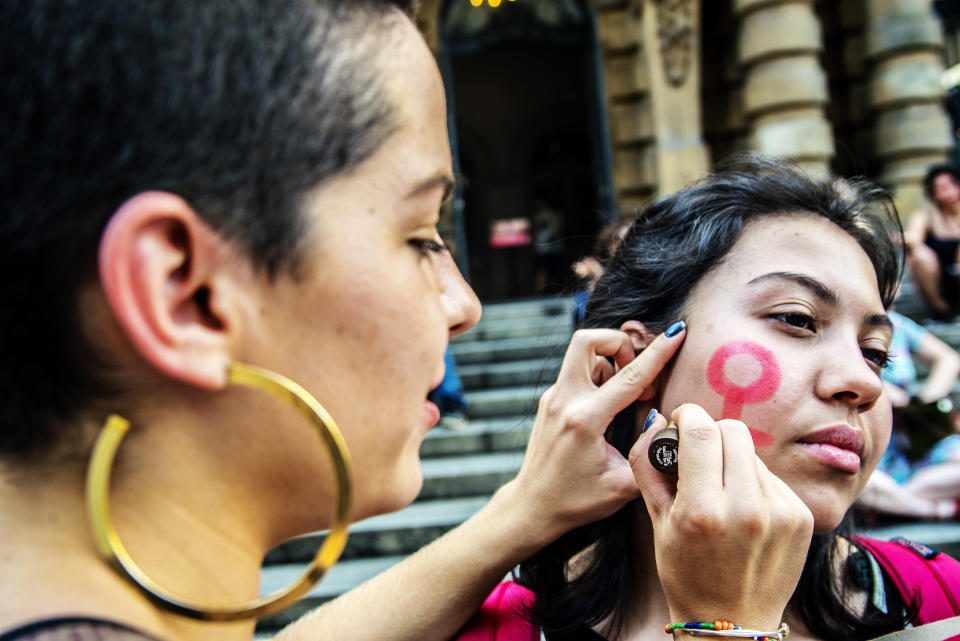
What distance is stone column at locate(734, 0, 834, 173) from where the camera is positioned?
808 centimetres

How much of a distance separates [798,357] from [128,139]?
4.19ft

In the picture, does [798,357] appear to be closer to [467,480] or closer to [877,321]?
[877,321]

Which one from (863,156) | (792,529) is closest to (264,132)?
(792,529)

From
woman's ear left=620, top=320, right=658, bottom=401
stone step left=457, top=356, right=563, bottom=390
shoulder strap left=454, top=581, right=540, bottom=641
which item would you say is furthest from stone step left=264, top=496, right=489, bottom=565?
woman's ear left=620, top=320, right=658, bottom=401

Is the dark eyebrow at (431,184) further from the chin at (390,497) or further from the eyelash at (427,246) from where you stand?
the chin at (390,497)

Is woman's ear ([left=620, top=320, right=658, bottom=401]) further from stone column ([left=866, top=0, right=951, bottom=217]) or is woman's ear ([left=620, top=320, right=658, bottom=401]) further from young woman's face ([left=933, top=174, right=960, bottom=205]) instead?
stone column ([left=866, top=0, right=951, bottom=217])

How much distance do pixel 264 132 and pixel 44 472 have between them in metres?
0.42

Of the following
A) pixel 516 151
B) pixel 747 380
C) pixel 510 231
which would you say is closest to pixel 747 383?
pixel 747 380

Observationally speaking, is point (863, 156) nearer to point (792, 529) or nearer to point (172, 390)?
point (792, 529)

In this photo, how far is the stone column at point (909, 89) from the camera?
8.62 metres

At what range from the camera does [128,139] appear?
659mm

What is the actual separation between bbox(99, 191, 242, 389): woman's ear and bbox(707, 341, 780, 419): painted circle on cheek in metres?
1.05

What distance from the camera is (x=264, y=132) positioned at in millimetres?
710

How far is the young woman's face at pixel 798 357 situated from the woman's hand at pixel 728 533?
33 cm
